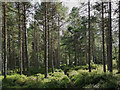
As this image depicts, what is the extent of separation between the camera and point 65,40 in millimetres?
24875

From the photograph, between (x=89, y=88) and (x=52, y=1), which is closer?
(x=89, y=88)

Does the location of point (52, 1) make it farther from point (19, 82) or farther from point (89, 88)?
point (89, 88)

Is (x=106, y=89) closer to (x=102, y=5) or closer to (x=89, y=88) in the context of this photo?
(x=89, y=88)

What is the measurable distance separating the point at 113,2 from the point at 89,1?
11.5 feet

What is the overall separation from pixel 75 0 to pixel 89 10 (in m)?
2.57

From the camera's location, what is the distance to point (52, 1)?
1459 centimetres

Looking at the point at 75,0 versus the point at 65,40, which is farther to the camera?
the point at 65,40

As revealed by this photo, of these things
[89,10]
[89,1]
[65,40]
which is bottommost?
[65,40]

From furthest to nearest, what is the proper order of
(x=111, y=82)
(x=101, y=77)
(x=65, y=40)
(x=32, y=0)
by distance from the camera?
(x=65, y=40) → (x=32, y=0) → (x=101, y=77) → (x=111, y=82)

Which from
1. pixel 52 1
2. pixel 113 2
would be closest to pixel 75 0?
pixel 52 1

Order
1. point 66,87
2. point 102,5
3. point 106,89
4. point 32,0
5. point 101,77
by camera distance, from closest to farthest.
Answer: point 106,89, point 66,87, point 101,77, point 32,0, point 102,5

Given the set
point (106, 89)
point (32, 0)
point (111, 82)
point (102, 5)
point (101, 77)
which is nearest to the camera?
point (106, 89)

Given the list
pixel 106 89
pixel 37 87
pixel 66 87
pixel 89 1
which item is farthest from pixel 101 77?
pixel 89 1

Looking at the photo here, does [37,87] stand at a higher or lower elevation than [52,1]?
lower
